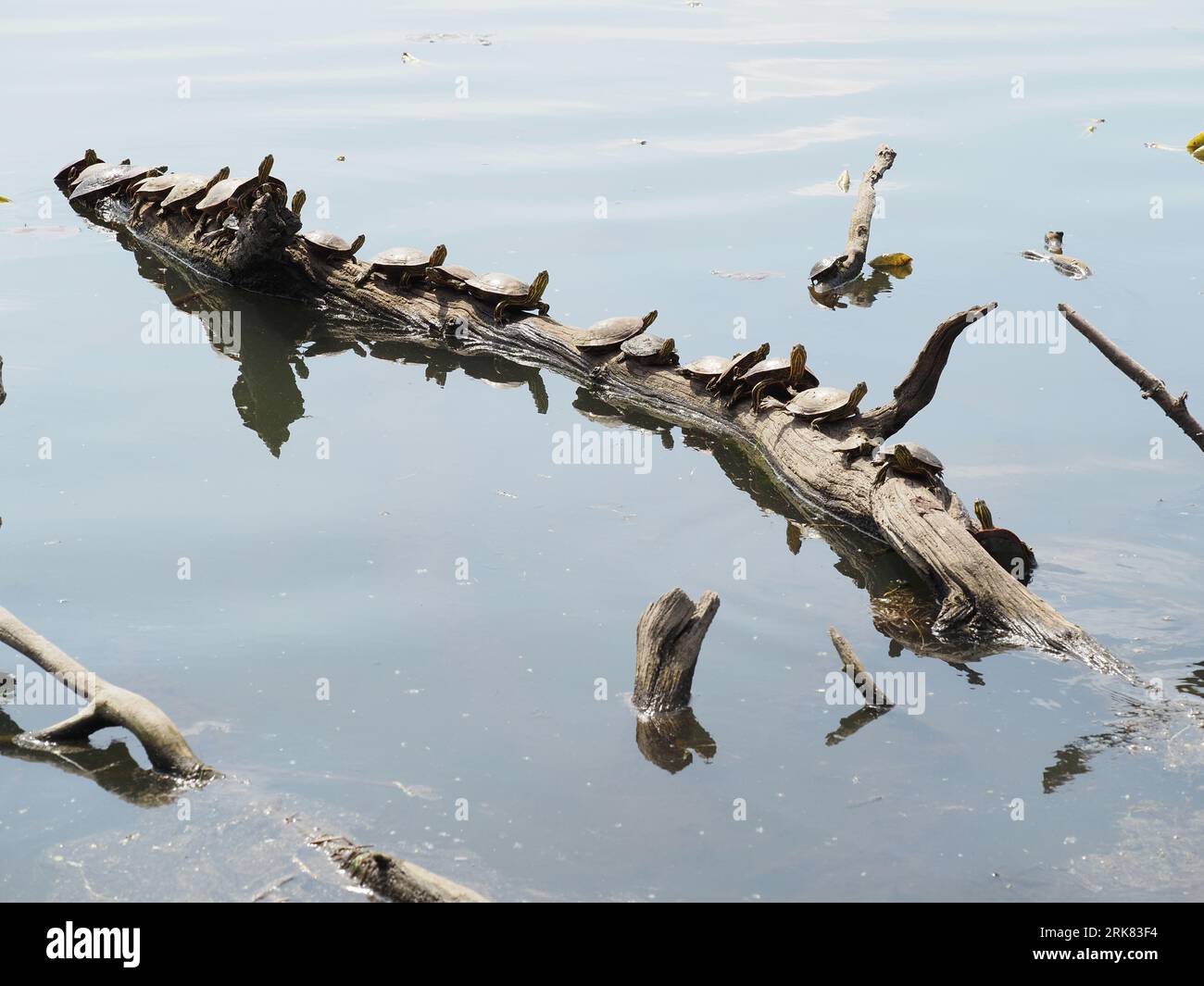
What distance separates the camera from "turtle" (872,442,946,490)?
6.97m

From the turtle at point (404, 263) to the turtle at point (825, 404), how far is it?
3.44 metres

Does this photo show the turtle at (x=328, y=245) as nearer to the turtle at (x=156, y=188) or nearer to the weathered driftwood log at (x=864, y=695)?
the turtle at (x=156, y=188)

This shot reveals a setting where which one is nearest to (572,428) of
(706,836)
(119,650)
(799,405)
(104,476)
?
(799,405)

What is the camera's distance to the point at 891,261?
38.2ft

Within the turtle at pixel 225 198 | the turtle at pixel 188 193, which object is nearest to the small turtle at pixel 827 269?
the turtle at pixel 225 198

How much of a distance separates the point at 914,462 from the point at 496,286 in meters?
4.06

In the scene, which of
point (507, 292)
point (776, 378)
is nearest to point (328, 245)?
point (507, 292)

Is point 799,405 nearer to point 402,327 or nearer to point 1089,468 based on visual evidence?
point 1089,468

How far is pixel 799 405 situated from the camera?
7965mm

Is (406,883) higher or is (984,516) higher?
(984,516)

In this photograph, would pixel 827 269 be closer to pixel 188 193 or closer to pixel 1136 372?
pixel 1136 372

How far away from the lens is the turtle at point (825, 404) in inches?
306

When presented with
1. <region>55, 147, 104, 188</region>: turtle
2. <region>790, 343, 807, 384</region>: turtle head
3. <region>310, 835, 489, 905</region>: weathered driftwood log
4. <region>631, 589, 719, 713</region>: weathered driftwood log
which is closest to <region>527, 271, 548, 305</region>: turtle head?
<region>790, 343, 807, 384</region>: turtle head

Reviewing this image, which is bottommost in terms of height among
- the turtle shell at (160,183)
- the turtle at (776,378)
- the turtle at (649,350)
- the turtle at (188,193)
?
the turtle at (776,378)
